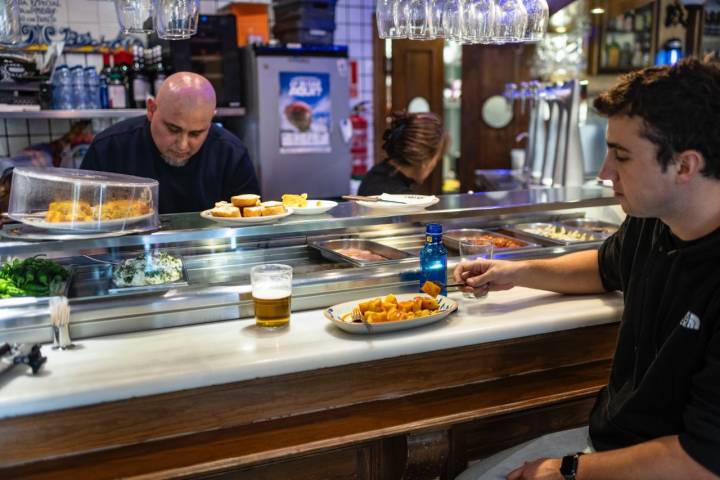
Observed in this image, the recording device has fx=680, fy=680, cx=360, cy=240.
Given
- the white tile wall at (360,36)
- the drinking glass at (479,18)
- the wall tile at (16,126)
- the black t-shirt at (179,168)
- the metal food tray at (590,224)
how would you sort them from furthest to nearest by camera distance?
the white tile wall at (360,36)
the wall tile at (16,126)
the black t-shirt at (179,168)
the metal food tray at (590,224)
the drinking glass at (479,18)

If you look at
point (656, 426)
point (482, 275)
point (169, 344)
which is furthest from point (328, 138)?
point (656, 426)

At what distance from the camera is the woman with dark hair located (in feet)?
12.9

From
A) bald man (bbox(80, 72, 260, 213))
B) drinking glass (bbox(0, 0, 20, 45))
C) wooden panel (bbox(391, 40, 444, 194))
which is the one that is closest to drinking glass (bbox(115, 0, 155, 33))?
drinking glass (bbox(0, 0, 20, 45))

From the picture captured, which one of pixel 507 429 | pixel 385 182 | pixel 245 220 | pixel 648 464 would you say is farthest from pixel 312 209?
pixel 385 182

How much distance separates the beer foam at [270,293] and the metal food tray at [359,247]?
0.46m

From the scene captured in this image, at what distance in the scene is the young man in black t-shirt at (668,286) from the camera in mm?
1518

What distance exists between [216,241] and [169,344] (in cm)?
75

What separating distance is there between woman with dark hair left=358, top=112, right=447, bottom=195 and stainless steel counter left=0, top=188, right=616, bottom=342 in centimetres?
99

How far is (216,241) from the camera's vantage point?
2.61 metres

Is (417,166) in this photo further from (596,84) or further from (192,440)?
(596,84)

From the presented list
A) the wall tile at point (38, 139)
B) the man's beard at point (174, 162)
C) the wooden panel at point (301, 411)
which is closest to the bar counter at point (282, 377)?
the wooden panel at point (301, 411)

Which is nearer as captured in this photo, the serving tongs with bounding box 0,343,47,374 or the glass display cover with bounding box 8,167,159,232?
the serving tongs with bounding box 0,343,47,374

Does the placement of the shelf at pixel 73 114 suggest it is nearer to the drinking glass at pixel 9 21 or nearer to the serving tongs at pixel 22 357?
the drinking glass at pixel 9 21

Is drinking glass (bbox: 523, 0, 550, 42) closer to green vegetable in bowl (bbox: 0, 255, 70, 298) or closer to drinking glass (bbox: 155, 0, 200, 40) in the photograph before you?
drinking glass (bbox: 155, 0, 200, 40)
